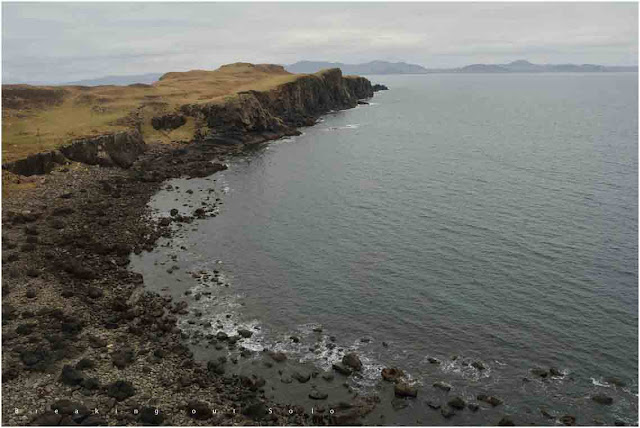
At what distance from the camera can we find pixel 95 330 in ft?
125

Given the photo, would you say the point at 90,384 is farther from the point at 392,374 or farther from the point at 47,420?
the point at 392,374

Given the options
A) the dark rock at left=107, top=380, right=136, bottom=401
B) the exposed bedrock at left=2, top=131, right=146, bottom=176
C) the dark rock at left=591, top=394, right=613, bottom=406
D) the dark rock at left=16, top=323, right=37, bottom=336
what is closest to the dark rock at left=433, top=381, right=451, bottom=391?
the dark rock at left=591, top=394, right=613, bottom=406

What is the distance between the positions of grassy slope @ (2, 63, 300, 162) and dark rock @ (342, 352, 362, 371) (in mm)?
61348

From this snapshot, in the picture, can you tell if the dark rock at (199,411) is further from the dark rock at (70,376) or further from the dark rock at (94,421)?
the dark rock at (70,376)

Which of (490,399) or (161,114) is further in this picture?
(161,114)

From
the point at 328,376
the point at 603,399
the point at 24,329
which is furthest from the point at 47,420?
the point at 603,399

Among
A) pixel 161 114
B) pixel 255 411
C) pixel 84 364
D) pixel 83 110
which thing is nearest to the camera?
pixel 255 411

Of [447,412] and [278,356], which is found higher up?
[278,356]

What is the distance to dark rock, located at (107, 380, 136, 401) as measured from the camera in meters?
30.2

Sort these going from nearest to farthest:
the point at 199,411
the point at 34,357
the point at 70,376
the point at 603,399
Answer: the point at 199,411
the point at 70,376
the point at 603,399
the point at 34,357

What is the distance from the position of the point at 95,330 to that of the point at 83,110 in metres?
80.2

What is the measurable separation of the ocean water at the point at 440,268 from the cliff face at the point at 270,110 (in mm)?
19508

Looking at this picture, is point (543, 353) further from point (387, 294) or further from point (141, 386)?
point (141, 386)

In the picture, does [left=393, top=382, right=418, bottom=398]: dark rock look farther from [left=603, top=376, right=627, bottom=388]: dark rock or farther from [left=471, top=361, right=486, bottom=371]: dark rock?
[left=603, top=376, right=627, bottom=388]: dark rock
